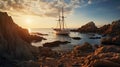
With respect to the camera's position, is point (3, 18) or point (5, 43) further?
point (3, 18)

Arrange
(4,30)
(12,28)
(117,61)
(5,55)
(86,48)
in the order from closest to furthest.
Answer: (117,61) → (5,55) → (4,30) → (12,28) → (86,48)

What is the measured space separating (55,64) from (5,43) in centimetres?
831

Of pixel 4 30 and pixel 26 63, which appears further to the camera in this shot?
pixel 4 30

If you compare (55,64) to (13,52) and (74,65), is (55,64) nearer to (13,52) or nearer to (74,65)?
(74,65)

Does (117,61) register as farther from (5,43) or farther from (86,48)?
(86,48)

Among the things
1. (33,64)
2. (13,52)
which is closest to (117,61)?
(33,64)

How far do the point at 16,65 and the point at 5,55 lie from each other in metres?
3.33

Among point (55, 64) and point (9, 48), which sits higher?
point (9, 48)

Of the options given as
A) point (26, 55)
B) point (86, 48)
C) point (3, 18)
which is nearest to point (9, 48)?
point (26, 55)

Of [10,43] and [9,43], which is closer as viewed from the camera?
[9,43]

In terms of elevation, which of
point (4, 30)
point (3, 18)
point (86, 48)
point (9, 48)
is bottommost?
point (86, 48)

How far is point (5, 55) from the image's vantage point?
25.7 meters

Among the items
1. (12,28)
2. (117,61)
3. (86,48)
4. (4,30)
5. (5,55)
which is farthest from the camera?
(86,48)

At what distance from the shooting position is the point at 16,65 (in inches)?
924
